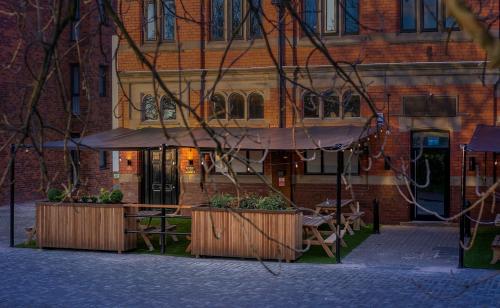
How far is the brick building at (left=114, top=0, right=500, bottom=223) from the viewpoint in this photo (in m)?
19.0

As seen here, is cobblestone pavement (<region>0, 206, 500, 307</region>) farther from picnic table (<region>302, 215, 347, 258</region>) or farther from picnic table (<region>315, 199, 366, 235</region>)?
picnic table (<region>315, 199, 366, 235</region>)

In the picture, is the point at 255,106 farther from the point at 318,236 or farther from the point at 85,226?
the point at 318,236

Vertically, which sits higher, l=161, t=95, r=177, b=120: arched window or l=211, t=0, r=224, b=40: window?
l=211, t=0, r=224, b=40: window

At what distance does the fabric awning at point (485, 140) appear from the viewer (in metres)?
14.2

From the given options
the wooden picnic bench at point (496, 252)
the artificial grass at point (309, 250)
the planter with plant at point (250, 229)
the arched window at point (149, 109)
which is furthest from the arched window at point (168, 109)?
the wooden picnic bench at point (496, 252)

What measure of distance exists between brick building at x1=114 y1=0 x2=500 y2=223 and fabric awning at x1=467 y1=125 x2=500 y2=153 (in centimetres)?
155

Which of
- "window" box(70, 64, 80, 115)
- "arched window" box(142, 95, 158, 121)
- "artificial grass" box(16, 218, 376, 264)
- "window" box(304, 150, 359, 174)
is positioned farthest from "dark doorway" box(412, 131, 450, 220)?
"window" box(70, 64, 80, 115)

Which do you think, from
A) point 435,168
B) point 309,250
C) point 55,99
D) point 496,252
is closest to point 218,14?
point 435,168

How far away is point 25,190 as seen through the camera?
94.1 feet

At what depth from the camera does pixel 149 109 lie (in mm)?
22234

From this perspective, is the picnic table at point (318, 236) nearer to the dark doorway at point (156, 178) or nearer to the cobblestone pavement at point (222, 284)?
the cobblestone pavement at point (222, 284)

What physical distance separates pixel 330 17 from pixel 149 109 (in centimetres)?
604

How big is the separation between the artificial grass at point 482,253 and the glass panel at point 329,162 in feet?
13.7

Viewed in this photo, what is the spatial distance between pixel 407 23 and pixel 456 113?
8.97 feet
